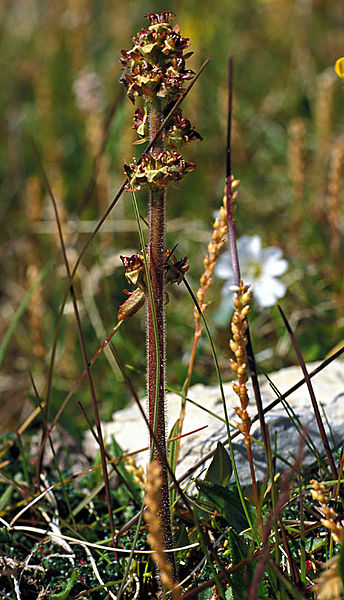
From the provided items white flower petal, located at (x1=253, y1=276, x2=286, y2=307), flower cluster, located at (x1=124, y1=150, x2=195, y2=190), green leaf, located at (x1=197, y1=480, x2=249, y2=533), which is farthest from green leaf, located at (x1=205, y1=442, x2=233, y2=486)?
white flower petal, located at (x1=253, y1=276, x2=286, y2=307)

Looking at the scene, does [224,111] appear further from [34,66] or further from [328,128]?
[34,66]

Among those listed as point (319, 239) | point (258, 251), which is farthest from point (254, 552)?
point (319, 239)

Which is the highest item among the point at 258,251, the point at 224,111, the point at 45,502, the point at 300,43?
the point at 300,43

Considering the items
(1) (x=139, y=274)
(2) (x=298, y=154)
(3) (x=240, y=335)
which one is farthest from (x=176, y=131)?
(2) (x=298, y=154)

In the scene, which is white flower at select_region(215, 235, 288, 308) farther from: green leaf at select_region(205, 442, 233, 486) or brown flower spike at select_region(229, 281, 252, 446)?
brown flower spike at select_region(229, 281, 252, 446)

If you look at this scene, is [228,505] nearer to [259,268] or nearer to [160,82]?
[160,82]

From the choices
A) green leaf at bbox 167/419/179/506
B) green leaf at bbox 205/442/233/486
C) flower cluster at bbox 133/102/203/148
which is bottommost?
green leaf at bbox 205/442/233/486

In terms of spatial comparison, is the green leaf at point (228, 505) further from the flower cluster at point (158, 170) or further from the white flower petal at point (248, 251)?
the white flower petal at point (248, 251)

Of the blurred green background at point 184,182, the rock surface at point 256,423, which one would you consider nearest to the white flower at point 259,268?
the blurred green background at point 184,182
